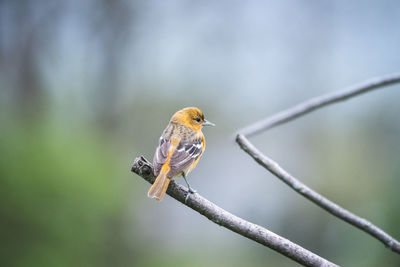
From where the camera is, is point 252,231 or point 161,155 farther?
point 161,155

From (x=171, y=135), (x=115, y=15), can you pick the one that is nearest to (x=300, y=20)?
(x=115, y=15)

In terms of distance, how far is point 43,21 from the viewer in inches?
374

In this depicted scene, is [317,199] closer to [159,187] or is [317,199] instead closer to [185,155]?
[159,187]

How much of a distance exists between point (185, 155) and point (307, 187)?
1.01 metres

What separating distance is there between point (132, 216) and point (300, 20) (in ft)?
19.9

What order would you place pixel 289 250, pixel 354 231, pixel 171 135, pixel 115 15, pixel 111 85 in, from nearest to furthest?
pixel 289 250
pixel 171 135
pixel 354 231
pixel 111 85
pixel 115 15

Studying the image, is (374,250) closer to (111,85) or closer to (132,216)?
(132,216)

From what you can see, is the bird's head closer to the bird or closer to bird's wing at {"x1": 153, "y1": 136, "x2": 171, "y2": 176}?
the bird

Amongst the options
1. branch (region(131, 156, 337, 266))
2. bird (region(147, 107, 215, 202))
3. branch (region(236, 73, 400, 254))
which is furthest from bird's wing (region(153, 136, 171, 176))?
branch (region(236, 73, 400, 254))

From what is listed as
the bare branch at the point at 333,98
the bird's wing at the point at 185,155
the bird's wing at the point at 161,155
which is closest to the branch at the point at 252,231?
the bird's wing at the point at 161,155

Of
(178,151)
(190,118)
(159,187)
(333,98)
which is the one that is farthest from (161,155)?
(333,98)

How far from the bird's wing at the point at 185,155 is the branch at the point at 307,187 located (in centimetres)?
53

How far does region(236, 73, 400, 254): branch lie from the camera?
250 cm

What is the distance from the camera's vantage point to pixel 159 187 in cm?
248
